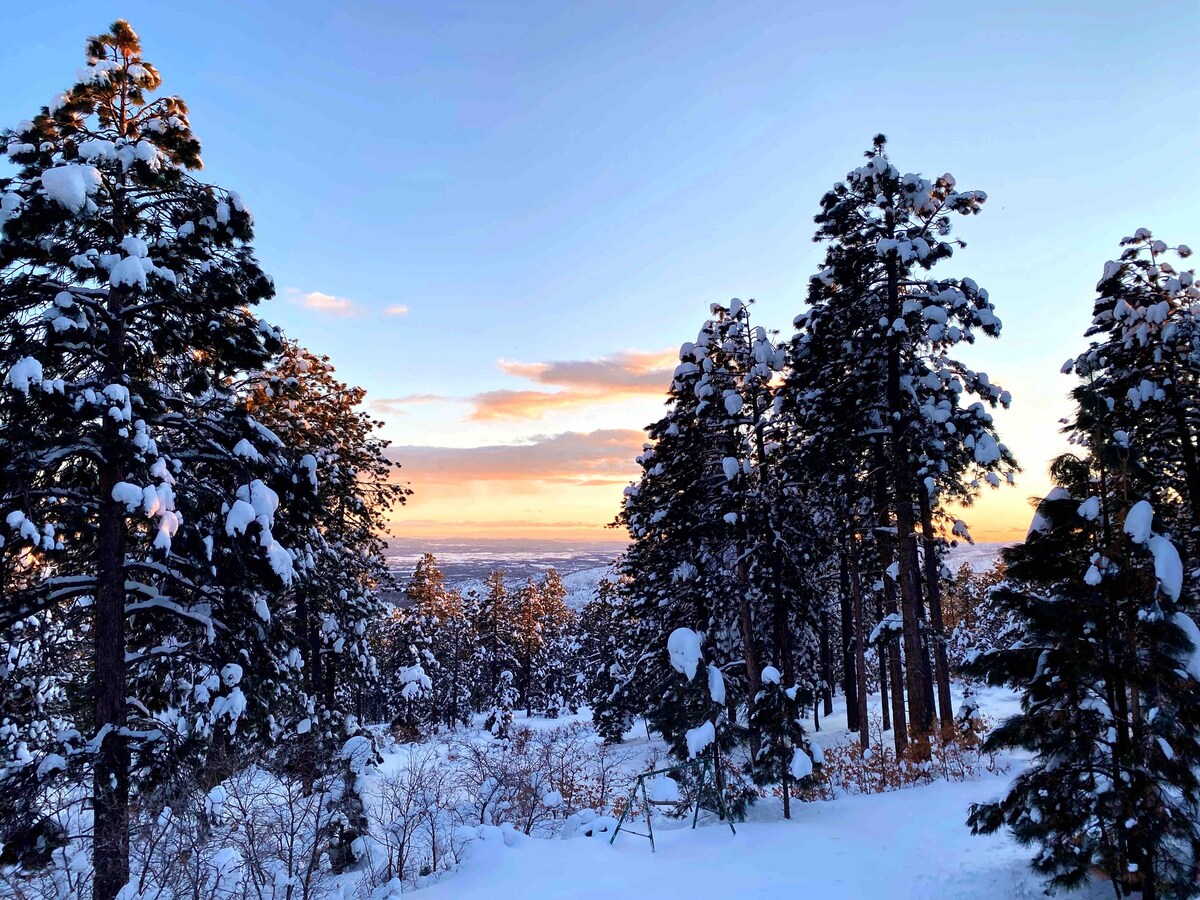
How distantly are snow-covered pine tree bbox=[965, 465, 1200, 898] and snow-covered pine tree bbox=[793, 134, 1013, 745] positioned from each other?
607 cm

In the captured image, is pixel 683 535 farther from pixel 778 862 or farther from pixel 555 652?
pixel 555 652

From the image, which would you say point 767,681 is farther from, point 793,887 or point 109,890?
point 109,890

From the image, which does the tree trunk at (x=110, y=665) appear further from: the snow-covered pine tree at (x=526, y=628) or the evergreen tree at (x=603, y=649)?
the snow-covered pine tree at (x=526, y=628)

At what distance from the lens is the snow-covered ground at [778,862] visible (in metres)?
7.47

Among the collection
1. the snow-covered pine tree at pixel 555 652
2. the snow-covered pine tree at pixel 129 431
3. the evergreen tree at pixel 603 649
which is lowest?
the snow-covered pine tree at pixel 555 652

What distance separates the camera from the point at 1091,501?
22.5 ft

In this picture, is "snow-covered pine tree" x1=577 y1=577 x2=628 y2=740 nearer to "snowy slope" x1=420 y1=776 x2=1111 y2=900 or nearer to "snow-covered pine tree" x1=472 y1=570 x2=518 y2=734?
"snow-covered pine tree" x1=472 y1=570 x2=518 y2=734

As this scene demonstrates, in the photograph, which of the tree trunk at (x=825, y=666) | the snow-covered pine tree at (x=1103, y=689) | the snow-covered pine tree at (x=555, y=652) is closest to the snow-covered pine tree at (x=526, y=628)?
the snow-covered pine tree at (x=555, y=652)

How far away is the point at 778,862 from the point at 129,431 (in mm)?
10400

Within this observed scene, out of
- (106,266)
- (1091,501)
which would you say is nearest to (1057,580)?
(1091,501)

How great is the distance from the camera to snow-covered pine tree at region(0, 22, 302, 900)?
8062mm

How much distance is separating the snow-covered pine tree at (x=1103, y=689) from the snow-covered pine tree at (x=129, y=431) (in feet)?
32.2

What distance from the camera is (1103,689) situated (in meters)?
6.99

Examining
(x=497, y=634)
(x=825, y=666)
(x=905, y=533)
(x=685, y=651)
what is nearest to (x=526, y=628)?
(x=497, y=634)
